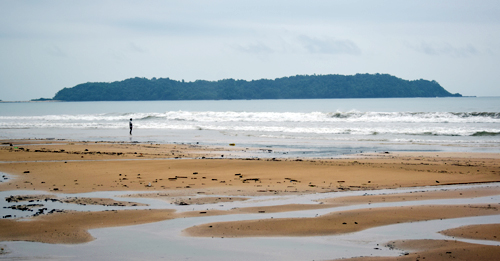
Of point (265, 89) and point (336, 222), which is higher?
point (265, 89)

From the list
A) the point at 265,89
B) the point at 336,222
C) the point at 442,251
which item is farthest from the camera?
the point at 265,89

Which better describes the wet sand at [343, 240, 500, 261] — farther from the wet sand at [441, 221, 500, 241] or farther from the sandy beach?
the wet sand at [441, 221, 500, 241]

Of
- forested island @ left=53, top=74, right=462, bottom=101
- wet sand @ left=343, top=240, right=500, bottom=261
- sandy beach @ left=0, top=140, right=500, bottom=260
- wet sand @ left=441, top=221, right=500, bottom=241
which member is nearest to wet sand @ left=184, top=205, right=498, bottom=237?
sandy beach @ left=0, top=140, right=500, bottom=260

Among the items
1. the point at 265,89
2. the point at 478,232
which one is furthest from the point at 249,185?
the point at 265,89

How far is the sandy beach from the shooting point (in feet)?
20.9

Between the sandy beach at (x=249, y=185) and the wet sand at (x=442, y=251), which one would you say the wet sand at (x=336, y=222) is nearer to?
the sandy beach at (x=249, y=185)

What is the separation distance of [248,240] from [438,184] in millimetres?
6571

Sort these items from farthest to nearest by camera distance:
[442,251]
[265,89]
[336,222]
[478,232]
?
1. [265,89]
2. [336,222]
3. [478,232]
4. [442,251]

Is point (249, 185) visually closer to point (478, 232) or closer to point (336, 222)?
point (336, 222)

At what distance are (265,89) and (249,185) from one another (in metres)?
179

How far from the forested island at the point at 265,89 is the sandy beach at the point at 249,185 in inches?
6317

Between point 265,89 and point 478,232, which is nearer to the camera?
point 478,232

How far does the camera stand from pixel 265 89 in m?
188

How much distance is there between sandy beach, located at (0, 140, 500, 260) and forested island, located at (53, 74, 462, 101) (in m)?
160
